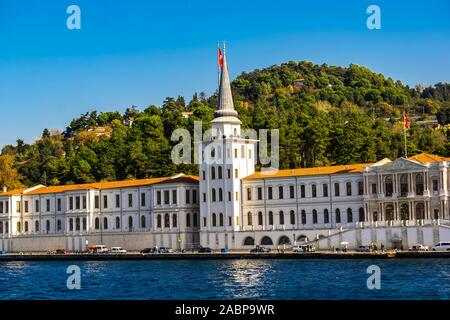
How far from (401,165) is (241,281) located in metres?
29.0

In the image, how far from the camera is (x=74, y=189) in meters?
99.3

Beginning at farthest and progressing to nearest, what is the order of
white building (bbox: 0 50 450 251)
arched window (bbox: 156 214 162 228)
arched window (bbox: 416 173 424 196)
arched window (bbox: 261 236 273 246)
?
arched window (bbox: 156 214 162 228), arched window (bbox: 261 236 273 246), arched window (bbox: 416 173 424 196), white building (bbox: 0 50 450 251)

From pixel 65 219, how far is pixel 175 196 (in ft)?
51.8

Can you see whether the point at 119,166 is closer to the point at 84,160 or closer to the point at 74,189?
the point at 84,160

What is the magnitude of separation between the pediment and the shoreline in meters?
9.38

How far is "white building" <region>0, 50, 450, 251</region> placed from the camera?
7794 centimetres

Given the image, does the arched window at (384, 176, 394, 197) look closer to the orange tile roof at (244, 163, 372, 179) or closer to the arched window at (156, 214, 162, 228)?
the orange tile roof at (244, 163, 372, 179)

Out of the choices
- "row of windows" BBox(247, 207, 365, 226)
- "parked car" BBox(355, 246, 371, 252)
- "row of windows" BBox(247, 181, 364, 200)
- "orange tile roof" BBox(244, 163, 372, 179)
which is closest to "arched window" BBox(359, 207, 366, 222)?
"row of windows" BBox(247, 207, 365, 226)

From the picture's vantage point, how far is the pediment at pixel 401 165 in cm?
7756

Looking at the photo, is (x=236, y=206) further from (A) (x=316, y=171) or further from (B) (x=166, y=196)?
(A) (x=316, y=171)

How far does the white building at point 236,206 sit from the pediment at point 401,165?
9cm

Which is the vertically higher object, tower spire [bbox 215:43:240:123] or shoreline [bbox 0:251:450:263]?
tower spire [bbox 215:43:240:123]

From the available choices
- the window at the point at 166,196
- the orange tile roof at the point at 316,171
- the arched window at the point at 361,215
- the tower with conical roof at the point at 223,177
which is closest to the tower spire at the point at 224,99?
the tower with conical roof at the point at 223,177
